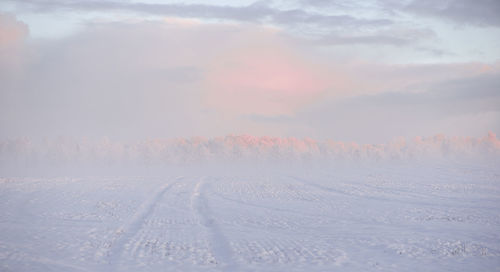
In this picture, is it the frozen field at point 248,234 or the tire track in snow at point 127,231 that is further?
the tire track in snow at point 127,231

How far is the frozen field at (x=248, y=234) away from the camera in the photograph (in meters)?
12.6

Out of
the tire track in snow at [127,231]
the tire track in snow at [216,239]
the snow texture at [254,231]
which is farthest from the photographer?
the tire track in snow at [127,231]

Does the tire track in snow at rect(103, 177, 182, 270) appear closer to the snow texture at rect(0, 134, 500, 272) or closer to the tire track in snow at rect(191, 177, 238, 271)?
the snow texture at rect(0, 134, 500, 272)

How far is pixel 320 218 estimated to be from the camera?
21797 mm

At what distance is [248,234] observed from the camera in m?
17.4

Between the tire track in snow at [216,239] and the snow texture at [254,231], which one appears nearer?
the tire track in snow at [216,239]

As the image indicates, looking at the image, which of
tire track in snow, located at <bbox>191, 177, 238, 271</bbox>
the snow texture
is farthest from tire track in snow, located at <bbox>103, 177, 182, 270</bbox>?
tire track in snow, located at <bbox>191, 177, 238, 271</bbox>

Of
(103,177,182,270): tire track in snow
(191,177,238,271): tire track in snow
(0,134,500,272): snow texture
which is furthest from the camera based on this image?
(103,177,182,270): tire track in snow

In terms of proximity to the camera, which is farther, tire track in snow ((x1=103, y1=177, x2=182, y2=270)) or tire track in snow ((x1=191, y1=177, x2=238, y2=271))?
tire track in snow ((x1=103, y1=177, x2=182, y2=270))

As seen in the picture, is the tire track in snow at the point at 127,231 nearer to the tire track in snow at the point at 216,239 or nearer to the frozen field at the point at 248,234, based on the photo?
the frozen field at the point at 248,234

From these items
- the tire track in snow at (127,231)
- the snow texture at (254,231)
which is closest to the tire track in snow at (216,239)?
the snow texture at (254,231)

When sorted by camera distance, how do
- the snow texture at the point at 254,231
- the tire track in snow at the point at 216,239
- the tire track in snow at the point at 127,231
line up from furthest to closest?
the tire track in snow at the point at 127,231 < the snow texture at the point at 254,231 < the tire track in snow at the point at 216,239

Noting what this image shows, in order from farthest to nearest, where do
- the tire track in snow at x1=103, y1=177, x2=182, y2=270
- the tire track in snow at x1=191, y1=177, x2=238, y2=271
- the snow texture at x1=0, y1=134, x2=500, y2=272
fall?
the tire track in snow at x1=103, y1=177, x2=182, y2=270 → the snow texture at x1=0, y1=134, x2=500, y2=272 → the tire track in snow at x1=191, y1=177, x2=238, y2=271

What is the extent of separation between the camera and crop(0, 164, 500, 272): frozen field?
12602 millimetres
